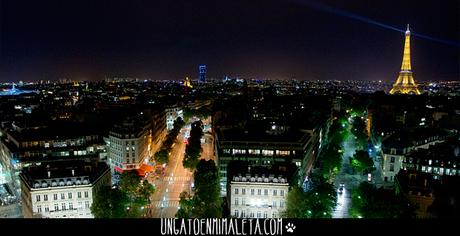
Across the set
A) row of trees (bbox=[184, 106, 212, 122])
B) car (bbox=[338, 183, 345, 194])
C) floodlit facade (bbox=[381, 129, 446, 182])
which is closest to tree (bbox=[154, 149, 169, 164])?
car (bbox=[338, 183, 345, 194])

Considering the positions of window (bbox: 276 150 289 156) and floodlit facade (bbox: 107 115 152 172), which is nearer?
window (bbox: 276 150 289 156)

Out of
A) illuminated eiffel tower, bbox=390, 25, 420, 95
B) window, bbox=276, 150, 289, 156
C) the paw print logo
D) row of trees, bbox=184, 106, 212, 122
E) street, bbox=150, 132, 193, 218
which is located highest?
illuminated eiffel tower, bbox=390, 25, 420, 95

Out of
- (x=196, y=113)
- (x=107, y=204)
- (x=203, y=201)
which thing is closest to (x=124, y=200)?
(x=107, y=204)

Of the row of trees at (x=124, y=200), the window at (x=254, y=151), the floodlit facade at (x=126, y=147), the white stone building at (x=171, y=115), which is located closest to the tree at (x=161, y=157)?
the floodlit facade at (x=126, y=147)

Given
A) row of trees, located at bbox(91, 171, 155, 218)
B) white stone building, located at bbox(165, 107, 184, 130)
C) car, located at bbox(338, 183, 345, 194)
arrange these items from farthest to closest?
white stone building, located at bbox(165, 107, 184, 130) < car, located at bbox(338, 183, 345, 194) < row of trees, located at bbox(91, 171, 155, 218)

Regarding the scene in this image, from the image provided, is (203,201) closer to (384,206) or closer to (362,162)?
(384,206)

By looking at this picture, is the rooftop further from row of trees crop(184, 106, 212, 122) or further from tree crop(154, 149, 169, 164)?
row of trees crop(184, 106, 212, 122)

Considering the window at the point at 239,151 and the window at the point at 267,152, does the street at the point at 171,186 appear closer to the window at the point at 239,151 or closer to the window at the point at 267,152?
the window at the point at 239,151
